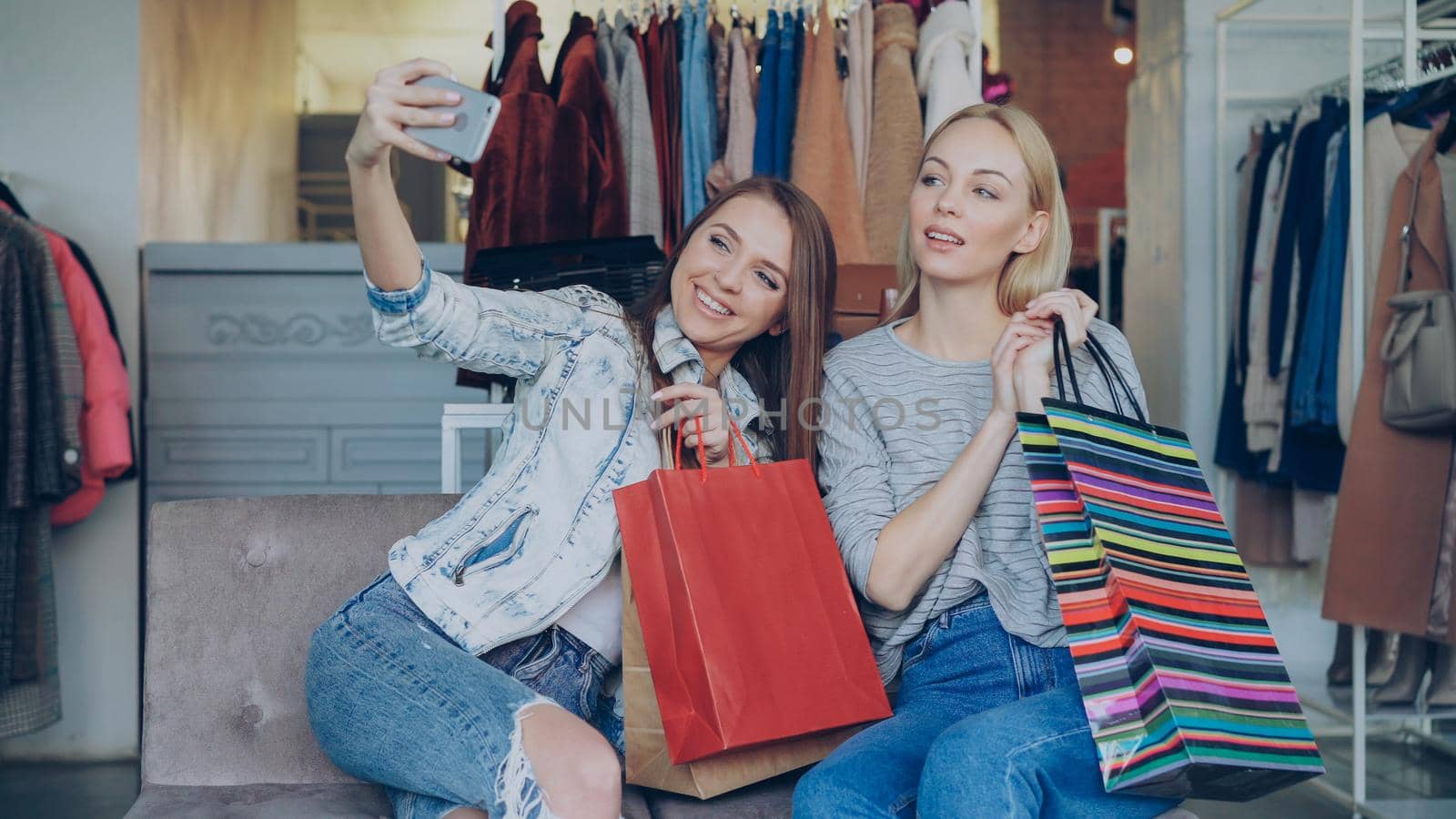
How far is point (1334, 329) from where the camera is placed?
2.98 metres

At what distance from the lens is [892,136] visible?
3.04m

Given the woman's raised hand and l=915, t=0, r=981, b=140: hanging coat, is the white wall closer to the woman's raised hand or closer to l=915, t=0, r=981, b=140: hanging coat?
l=915, t=0, r=981, b=140: hanging coat

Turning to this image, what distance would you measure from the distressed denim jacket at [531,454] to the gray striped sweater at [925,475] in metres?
0.25

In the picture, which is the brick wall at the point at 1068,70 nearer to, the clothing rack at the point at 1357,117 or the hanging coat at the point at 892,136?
the clothing rack at the point at 1357,117

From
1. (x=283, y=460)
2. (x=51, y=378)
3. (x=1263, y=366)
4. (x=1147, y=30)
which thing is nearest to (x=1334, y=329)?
(x=1263, y=366)

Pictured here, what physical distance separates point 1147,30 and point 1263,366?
1.41 meters

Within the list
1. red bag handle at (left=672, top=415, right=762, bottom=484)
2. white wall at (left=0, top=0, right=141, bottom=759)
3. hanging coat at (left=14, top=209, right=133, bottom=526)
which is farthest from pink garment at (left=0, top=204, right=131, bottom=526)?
red bag handle at (left=672, top=415, right=762, bottom=484)

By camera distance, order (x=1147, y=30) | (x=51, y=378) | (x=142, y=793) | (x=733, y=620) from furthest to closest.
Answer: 1. (x=1147, y=30)
2. (x=51, y=378)
3. (x=142, y=793)
4. (x=733, y=620)

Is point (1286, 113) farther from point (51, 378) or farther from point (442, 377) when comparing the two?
point (51, 378)

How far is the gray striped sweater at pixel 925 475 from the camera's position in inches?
58.7

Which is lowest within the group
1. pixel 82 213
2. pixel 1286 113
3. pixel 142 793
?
pixel 142 793

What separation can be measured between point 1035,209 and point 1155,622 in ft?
2.32

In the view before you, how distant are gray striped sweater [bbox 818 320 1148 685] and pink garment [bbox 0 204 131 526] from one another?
2.26 meters

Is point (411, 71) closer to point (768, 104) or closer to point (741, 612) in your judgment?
point (741, 612)
